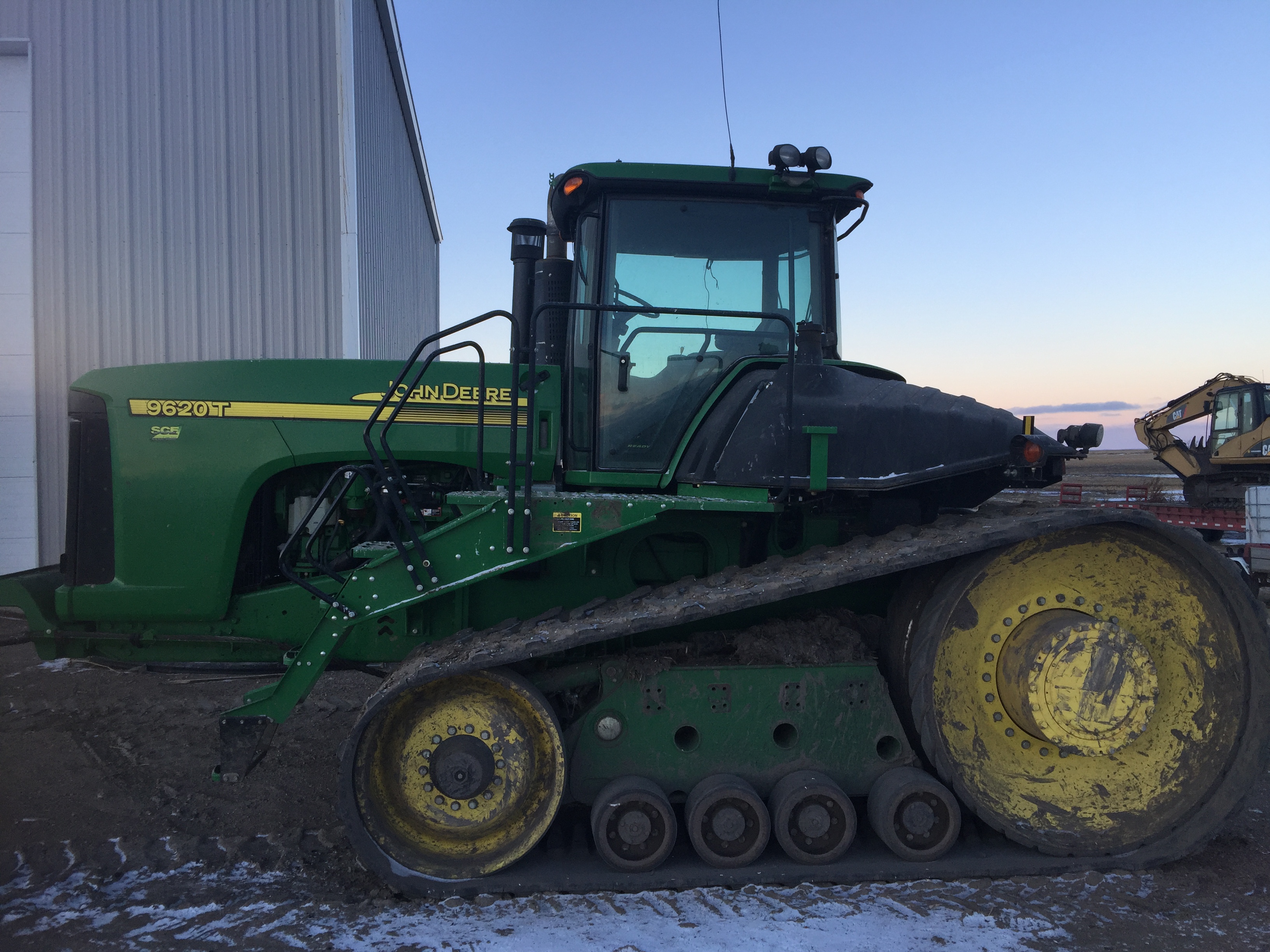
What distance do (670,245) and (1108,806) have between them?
9.73 feet

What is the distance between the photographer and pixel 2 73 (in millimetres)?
7773

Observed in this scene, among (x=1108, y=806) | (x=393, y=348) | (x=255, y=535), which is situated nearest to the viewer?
(x=1108, y=806)

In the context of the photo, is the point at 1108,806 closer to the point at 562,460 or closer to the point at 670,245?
the point at 562,460

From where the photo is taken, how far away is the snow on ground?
8.71ft

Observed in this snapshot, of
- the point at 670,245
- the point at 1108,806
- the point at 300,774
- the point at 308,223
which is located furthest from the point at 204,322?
the point at 1108,806

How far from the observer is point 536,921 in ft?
9.16

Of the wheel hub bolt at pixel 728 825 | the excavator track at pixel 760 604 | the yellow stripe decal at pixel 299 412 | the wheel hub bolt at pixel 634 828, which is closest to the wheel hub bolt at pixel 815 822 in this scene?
the excavator track at pixel 760 604

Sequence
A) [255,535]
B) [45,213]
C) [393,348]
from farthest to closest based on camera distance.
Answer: [393,348] < [45,213] < [255,535]

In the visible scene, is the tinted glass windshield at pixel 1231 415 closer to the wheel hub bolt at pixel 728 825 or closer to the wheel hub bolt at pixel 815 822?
the wheel hub bolt at pixel 815 822

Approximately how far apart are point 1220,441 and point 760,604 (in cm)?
1682

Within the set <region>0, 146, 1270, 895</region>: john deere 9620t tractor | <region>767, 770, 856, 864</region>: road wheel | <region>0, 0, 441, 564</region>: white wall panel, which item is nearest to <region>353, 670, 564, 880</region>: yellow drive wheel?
<region>0, 146, 1270, 895</region>: john deere 9620t tractor

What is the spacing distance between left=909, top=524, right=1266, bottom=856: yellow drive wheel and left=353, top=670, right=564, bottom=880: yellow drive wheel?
1.50 meters

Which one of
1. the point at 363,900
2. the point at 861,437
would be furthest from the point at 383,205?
the point at 363,900

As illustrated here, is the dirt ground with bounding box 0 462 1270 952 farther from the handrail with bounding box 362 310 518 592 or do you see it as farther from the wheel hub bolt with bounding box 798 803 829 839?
the handrail with bounding box 362 310 518 592
